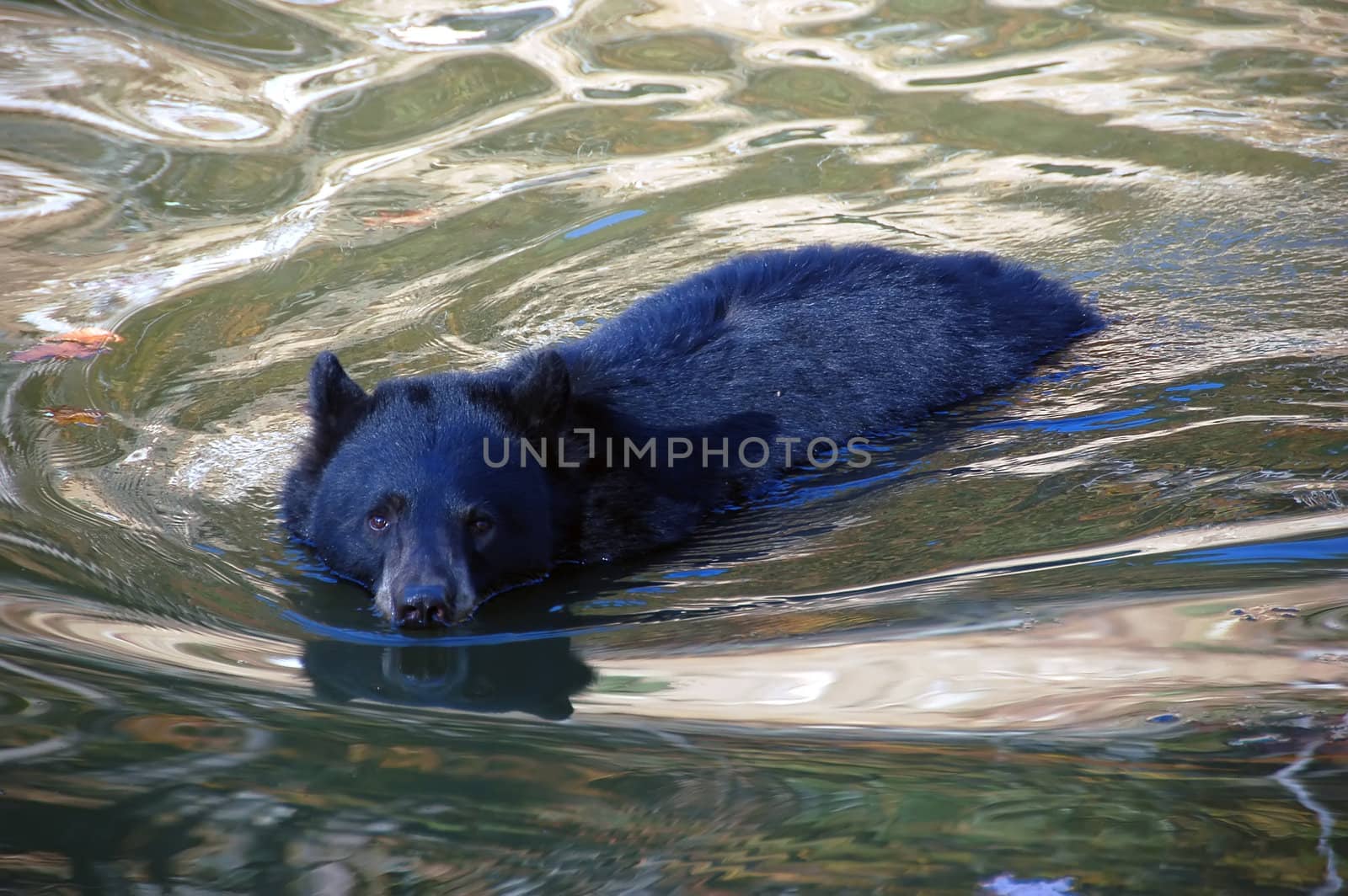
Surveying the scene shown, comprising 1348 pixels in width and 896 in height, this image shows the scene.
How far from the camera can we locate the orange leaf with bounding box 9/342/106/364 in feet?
22.8

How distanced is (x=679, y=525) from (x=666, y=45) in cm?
767

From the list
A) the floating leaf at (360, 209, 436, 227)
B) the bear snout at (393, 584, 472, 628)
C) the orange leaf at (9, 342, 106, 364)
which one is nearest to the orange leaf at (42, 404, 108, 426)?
the orange leaf at (9, 342, 106, 364)

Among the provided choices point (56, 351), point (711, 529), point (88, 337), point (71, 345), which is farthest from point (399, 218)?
point (711, 529)

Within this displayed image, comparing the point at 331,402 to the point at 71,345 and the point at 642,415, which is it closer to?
the point at 642,415

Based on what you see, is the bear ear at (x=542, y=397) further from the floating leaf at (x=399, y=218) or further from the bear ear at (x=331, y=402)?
the floating leaf at (x=399, y=218)

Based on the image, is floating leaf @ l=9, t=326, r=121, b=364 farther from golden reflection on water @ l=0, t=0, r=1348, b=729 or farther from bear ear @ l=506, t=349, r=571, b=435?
bear ear @ l=506, t=349, r=571, b=435

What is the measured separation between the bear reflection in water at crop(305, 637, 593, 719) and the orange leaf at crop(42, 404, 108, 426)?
9.16 feet

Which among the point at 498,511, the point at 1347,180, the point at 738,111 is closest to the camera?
the point at 498,511

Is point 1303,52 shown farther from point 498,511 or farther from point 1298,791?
point 1298,791

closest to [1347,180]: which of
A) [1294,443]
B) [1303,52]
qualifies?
[1303,52]

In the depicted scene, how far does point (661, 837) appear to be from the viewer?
2.12 m

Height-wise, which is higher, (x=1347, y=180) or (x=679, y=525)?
(x=1347, y=180)

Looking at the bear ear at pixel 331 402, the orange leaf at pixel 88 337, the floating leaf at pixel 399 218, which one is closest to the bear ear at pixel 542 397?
the bear ear at pixel 331 402

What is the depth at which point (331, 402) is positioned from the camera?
5371 mm
